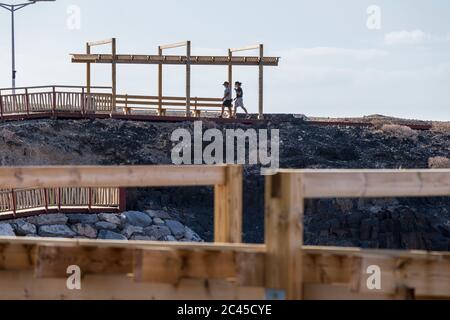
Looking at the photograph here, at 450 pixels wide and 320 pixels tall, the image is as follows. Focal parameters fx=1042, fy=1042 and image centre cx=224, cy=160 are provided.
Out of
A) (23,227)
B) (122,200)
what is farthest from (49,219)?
(122,200)

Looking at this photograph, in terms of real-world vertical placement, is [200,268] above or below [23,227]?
above

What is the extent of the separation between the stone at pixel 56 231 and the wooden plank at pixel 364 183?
21.7m

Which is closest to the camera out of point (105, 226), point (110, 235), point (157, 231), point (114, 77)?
point (110, 235)

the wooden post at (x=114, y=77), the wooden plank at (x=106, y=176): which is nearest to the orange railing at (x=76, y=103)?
the wooden post at (x=114, y=77)

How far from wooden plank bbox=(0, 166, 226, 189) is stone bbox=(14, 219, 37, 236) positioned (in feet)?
65.3

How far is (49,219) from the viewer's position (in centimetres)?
2834

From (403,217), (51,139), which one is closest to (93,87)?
(51,139)

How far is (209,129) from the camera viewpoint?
1513 inches

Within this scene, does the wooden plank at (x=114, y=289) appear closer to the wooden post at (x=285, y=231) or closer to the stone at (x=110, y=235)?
the wooden post at (x=285, y=231)

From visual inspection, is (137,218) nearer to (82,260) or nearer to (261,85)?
(261,85)

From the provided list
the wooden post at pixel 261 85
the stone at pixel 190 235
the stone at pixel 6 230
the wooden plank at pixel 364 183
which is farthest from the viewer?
the wooden post at pixel 261 85

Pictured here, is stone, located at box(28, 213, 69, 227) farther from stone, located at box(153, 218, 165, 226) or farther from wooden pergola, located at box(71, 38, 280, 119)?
wooden pergola, located at box(71, 38, 280, 119)

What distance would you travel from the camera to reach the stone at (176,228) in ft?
102

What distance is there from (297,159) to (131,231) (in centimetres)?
919
